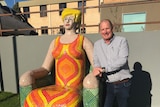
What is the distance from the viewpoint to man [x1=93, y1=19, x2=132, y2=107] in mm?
2527

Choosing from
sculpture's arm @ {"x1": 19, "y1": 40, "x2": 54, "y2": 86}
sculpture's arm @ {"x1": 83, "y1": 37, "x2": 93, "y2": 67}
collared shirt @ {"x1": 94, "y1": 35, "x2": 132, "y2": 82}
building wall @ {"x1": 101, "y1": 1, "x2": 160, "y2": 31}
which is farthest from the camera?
building wall @ {"x1": 101, "y1": 1, "x2": 160, "y2": 31}

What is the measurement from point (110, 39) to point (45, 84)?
123 centimetres

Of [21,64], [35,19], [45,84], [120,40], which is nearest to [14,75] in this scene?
[21,64]

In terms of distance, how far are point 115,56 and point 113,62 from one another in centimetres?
7

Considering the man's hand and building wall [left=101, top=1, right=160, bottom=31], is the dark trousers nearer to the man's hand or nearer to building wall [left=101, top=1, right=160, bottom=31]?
the man's hand

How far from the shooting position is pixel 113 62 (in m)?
2.53

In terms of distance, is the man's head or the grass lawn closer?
the man's head

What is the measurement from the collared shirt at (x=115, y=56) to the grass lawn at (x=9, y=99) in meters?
2.38

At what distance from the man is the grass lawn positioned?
232 centimetres

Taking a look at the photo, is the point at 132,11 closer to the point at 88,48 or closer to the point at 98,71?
the point at 88,48

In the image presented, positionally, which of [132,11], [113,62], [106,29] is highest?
[132,11]

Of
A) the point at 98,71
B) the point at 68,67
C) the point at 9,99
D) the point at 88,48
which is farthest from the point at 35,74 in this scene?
the point at 9,99

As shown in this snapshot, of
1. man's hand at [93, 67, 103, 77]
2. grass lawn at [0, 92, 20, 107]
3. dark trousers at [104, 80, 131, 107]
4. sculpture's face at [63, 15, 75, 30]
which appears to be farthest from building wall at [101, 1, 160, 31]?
man's hand at [93, 67, 103, 77]

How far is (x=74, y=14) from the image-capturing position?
3.16 meters
